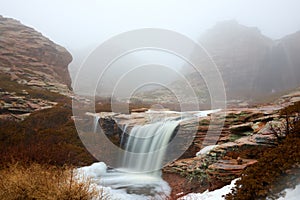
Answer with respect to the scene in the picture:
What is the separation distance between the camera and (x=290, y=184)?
4.32m

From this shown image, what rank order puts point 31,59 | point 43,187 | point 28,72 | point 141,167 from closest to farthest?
point 43,187
point 141,167
point 28,72
point 31,59

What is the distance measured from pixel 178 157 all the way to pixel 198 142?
125 centimetres

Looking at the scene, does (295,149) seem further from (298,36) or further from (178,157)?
A: (298,36)

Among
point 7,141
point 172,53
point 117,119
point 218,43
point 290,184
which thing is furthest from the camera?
point 218,43

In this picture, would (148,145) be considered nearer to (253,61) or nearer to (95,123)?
(95,123)

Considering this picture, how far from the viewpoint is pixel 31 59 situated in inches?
1384

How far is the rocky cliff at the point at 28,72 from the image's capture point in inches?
803

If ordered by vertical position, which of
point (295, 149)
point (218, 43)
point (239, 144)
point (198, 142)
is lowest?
point (198, 142)

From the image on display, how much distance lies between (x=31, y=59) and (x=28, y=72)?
4.56 metres

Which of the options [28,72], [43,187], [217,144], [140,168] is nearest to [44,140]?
[140,168]

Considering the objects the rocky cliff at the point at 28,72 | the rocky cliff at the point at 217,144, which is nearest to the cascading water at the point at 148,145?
the rocky cliff at the point at 217,144

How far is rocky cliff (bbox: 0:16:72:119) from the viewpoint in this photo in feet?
66.9

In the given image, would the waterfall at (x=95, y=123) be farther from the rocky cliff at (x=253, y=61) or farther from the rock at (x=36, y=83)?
the rocky cliff at (x=253, y=61)

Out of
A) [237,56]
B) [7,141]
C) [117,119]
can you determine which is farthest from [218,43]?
[7,141]
